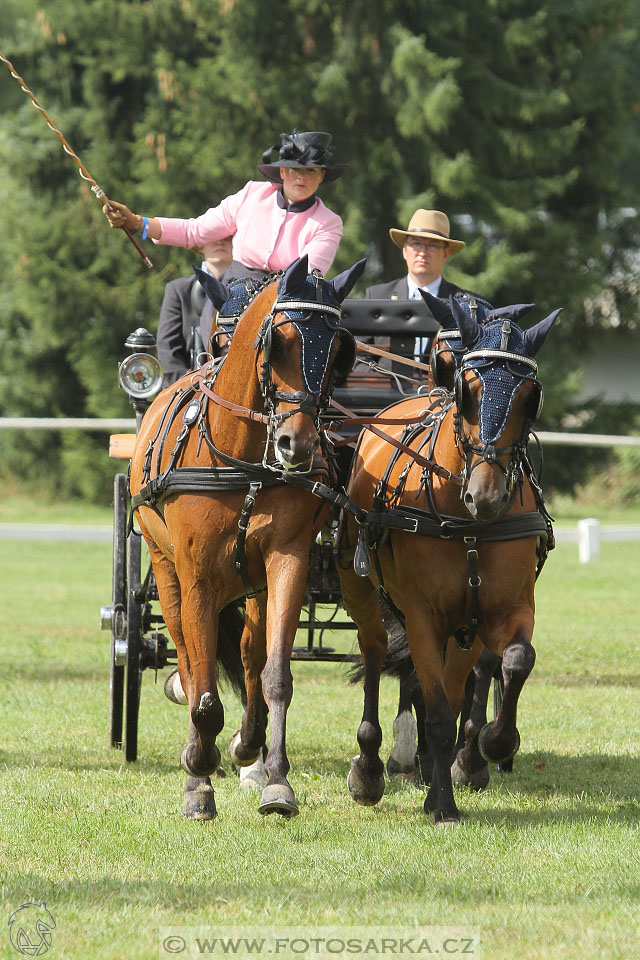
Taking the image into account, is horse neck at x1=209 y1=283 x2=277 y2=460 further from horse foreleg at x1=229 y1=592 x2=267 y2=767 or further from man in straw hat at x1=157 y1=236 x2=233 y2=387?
man in straw hat at x1=157 y1=236 x2=233 y2=387

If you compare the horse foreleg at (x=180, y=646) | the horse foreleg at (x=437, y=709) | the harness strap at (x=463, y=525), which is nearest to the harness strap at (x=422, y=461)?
the harness strap at (x=463, y=525)

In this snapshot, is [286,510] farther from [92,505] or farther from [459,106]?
[92,505]

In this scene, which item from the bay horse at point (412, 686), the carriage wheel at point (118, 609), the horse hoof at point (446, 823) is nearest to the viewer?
the horse hoof at point (446, 823)

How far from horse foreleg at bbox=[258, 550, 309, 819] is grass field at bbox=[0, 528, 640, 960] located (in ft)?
0.80

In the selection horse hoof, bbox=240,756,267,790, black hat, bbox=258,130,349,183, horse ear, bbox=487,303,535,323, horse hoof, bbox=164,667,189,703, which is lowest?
horse hoof, bbox=240,756,267,790

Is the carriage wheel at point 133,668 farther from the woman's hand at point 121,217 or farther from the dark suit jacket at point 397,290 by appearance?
the dark suit jacket at point 397,290

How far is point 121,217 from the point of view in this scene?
→ 19.8 ft

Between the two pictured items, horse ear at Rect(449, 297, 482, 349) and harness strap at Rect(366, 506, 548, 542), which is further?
harness strap at Rect(366, 506, 548, 542)

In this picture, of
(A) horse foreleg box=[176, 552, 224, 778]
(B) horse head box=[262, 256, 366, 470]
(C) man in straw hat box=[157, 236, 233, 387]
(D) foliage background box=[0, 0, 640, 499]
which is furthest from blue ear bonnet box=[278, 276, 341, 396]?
(D) foliage background box=[0, 0, 640, 499]

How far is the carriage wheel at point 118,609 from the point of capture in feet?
20.3

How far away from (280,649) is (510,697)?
2.84 ft

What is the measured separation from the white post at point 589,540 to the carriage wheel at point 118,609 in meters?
9.73

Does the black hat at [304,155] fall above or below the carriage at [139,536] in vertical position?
above

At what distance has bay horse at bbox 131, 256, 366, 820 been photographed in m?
4.61
